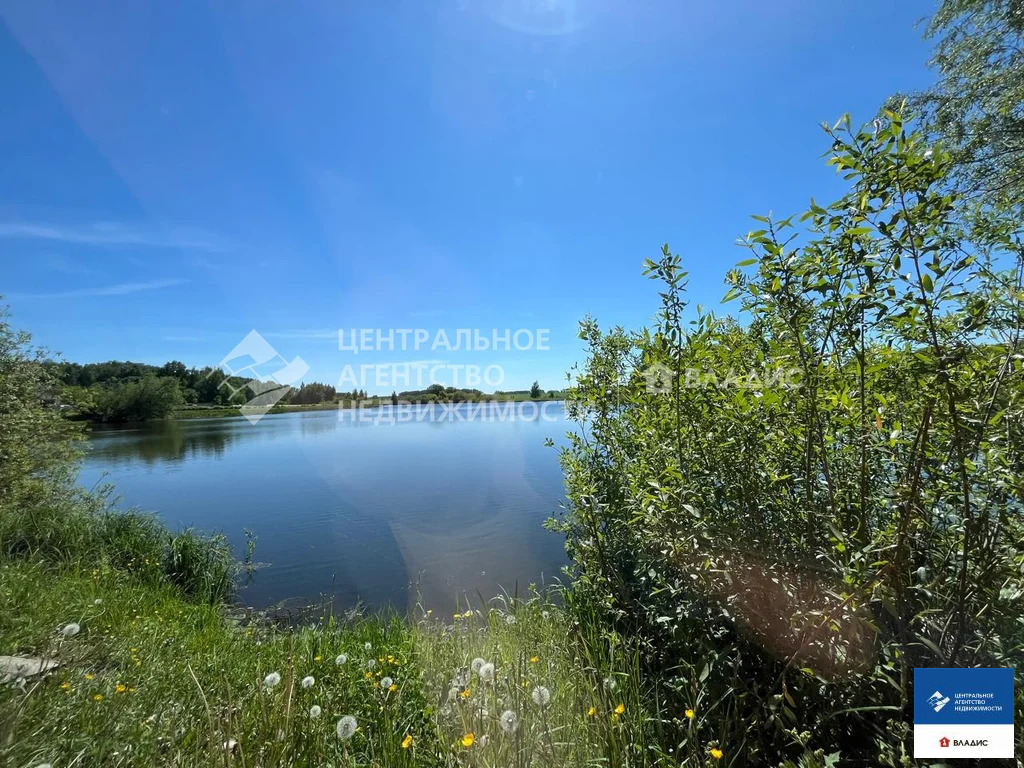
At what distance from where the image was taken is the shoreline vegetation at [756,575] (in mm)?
1147

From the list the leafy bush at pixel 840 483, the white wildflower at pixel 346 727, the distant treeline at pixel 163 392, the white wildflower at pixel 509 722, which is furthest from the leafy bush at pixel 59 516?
the distant treeline at pixel 163 392

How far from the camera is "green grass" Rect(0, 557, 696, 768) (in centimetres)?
153

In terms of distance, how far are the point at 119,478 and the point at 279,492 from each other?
24.1 ft

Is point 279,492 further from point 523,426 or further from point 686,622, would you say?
point 523,426

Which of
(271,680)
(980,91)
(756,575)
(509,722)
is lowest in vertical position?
(271,680)

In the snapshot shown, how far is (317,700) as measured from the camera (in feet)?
6.87

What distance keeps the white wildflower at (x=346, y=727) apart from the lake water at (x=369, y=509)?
1.60m

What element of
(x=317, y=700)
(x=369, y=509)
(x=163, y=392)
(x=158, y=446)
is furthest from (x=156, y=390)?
(x=317, y=700)

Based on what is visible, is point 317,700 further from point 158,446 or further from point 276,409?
point 276,409

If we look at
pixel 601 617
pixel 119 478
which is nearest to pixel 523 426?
pixel 119 478

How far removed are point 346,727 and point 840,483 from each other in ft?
6.65

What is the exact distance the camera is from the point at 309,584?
20.8ft

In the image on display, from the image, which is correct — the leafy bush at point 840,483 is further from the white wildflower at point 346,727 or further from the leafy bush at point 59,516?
the leafy bush at point 59,516

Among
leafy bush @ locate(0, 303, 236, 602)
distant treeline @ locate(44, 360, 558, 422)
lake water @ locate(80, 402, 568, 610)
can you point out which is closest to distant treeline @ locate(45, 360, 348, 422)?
distant treeline @ locate(44, 360, 558, 422)
